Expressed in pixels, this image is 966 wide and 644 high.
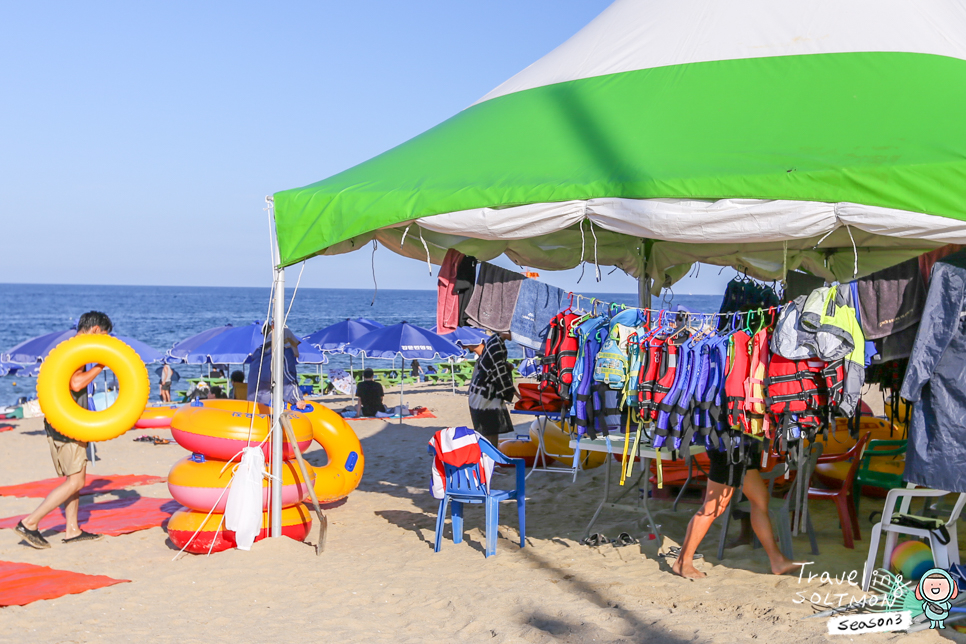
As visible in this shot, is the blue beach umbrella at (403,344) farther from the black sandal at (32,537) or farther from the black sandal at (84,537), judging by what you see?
the black sandal at (32,537)

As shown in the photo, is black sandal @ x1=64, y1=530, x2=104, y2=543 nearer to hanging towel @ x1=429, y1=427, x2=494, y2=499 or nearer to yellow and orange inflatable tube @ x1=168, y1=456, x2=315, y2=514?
yellow and orange inflatable tube @ x1=168, y1=456, x2=315, y2=514

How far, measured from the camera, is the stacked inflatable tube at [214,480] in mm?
6008

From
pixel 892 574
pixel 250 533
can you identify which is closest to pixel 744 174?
pixel 892 574

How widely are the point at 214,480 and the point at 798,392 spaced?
4.20m

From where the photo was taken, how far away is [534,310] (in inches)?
225

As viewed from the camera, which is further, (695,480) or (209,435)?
(695,480)

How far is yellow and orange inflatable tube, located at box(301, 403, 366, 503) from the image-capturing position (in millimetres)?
6766

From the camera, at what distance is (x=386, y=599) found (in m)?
4.96

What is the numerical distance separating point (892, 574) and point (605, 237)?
3653mm

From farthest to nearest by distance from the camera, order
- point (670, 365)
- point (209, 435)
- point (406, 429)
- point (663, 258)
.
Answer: point (406, 429) → point (663, 258) → point (209, 435) → point (670, 365)

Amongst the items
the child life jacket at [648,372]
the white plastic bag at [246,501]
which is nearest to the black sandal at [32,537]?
the white plastic bag at [246,501]

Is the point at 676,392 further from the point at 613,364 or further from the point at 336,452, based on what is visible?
the point at 336,452

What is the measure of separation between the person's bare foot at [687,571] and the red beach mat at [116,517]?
458 centimetres

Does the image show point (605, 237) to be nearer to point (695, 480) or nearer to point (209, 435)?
point (695, 480)
